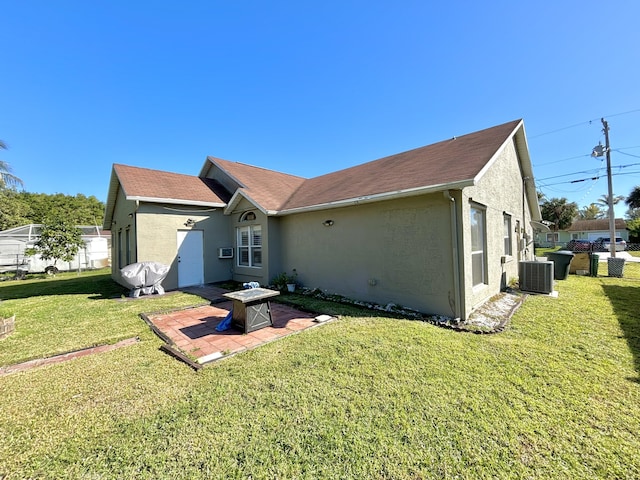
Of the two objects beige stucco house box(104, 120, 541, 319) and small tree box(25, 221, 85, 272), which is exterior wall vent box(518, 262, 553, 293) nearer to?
beige stucco house box(104, 120, 541, 319)

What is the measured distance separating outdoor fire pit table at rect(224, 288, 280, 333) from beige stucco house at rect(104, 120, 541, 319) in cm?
302

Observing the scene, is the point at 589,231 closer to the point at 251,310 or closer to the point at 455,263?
the point at 455,263

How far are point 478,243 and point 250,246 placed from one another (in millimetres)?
8433

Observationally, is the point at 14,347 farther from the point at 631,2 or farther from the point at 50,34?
the point at 631,2

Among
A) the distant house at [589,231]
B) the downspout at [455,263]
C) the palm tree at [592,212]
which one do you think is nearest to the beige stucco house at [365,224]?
the downspout at [455,263]

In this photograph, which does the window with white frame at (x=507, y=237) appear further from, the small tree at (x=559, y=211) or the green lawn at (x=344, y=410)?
the small tree at (x=559, y=211)

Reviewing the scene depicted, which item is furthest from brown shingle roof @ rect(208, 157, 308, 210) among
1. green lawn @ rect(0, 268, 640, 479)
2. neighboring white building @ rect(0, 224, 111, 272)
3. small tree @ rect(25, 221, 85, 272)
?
neighboring white building @ rect(0, 224, 111, 272)

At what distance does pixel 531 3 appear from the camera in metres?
7.46

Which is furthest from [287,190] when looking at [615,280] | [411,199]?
[615,280]

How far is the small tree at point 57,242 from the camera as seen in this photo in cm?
1706

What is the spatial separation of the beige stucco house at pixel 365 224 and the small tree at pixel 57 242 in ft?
22.0

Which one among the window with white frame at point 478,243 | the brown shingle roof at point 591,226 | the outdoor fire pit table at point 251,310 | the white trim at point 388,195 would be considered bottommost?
the outdoor fire pit table at point 251,310

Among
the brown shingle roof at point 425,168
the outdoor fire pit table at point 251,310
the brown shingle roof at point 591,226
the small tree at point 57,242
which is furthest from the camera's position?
the brown shingle roof at point 591,226

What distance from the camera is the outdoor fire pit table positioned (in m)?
5.31
